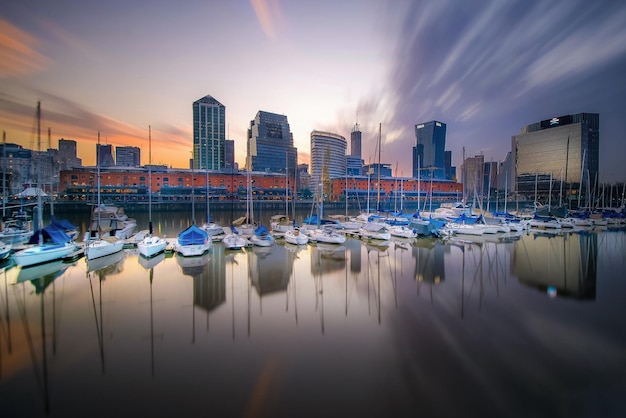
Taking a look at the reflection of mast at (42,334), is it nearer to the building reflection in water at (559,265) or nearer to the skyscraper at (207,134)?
the building reflection in water at (559,265)

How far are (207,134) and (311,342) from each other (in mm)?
190898

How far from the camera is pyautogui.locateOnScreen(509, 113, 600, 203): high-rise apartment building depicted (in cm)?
11694

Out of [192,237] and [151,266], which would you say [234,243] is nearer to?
[192,237]

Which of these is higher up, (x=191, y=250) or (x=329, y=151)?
(x=329, y=151)

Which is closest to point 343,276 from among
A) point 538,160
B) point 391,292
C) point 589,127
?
point 391,292

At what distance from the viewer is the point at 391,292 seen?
13711mm

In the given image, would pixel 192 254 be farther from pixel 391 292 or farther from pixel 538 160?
Answer: pixel 538 160

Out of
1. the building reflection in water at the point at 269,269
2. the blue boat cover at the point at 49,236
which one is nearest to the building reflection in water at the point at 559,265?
the building reflection in water at the point at 269,269

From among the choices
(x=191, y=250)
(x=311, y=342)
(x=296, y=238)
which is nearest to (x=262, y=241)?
(x=296, y=238)

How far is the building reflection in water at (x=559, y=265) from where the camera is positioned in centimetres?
1460

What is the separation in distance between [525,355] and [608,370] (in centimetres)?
184

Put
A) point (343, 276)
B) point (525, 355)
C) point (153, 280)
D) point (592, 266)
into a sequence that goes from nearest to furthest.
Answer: point (525, 355) < point (153, 280) < point (343, 276) < point (592, 266)

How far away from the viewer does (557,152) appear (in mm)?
122500

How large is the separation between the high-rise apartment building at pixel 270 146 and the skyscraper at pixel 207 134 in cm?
2334
